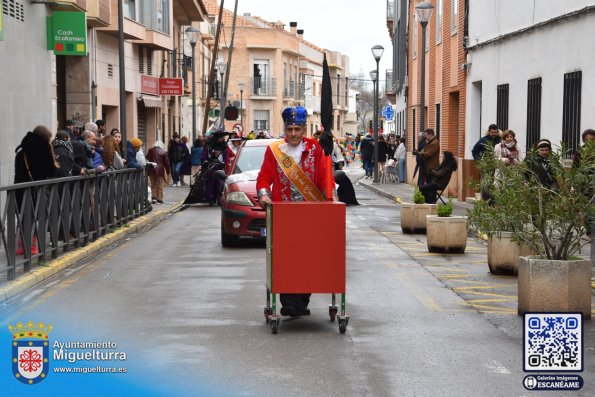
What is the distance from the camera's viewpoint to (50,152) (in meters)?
14.2

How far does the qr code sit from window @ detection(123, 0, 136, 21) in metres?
29.0

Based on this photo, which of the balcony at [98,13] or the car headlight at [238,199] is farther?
the balcony at [98,13]

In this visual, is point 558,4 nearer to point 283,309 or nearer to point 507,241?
point 507,241

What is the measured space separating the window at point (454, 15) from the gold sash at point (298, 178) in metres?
22.3

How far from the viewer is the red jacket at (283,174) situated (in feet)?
29.9

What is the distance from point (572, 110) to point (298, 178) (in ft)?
Result: 35.8

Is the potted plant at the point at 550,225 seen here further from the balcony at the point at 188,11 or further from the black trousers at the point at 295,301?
the balcony at the point at 188,11

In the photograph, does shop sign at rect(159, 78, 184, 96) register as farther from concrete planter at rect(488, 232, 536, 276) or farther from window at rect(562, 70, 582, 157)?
concrete planter at rect(488, 232, 536, 276)

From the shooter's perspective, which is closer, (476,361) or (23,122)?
(476,361)

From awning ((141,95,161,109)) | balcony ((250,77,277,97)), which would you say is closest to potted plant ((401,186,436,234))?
awning ((141,95,161,109))

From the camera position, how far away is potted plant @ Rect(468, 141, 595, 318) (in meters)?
9.26

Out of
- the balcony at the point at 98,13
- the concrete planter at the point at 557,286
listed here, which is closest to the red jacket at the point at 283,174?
the concrete planter at the point at 557,286

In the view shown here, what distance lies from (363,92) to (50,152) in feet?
491

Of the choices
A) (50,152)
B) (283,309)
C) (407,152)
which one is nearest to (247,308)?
(283,309)
